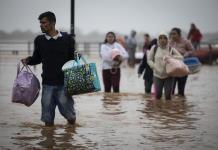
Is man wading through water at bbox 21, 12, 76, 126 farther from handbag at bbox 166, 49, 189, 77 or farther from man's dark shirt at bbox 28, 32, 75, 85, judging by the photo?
handbag at bbox 166, 49, 189, 77

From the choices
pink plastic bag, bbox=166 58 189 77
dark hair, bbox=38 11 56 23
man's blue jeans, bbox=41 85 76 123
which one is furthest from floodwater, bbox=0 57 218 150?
dark hair, bbox=38 11 56 23

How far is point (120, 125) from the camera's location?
11586 millimetres

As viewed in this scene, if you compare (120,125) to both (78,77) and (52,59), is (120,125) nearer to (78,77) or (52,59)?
(78,77)

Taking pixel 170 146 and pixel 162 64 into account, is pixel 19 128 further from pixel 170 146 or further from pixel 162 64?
pixel 162 64

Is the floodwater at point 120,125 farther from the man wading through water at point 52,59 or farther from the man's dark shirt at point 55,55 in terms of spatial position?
the man's dark shirt at point 55,55

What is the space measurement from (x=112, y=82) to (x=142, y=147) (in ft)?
25.2

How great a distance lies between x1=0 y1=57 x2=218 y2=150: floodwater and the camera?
9734 mm

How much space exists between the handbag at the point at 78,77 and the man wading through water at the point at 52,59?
5.8 inches

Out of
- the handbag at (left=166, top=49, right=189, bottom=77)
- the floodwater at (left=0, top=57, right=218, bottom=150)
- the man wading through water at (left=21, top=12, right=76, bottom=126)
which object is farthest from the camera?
the handbag at (left=166, top=49, right=189, bottom=77)

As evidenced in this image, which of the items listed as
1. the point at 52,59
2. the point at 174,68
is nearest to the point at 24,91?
the point at 52,59

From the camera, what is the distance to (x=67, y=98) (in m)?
10.8

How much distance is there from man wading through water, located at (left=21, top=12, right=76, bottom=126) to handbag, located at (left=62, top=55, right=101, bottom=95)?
0.15 metres

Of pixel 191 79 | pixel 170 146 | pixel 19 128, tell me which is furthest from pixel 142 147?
pixel 191 79

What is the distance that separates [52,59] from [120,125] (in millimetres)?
1707
